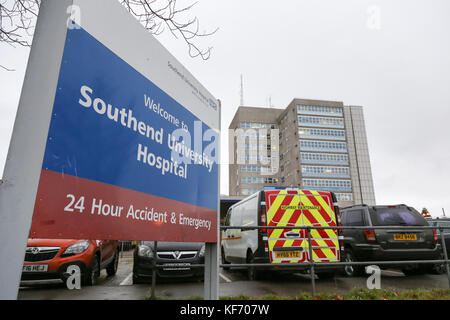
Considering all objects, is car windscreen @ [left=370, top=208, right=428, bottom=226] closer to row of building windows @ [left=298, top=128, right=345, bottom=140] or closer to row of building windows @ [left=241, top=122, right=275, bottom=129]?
row of building windows @ [left=298, top=128, right=345, bottom=140]

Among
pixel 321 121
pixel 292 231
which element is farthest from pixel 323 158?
pixel 292 231

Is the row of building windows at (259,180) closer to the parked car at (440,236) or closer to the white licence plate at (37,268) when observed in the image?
the parked car at (440,236)

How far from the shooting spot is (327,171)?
6944 centimetres

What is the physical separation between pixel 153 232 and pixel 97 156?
623 millimetres

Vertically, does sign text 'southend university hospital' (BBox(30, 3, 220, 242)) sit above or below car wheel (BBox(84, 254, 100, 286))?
above

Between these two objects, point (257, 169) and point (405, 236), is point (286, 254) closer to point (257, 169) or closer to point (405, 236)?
point (405, 236)

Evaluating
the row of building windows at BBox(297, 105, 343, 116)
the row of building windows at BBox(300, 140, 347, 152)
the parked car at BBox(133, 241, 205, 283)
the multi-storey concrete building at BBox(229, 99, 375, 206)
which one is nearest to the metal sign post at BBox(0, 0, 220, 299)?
the parked car at BBox(133, 241, 205, 283)

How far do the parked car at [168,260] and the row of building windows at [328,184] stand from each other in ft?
212

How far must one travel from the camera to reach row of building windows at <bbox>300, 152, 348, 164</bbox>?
68.9 m

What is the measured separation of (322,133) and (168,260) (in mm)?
71694

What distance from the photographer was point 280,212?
5.80 meters

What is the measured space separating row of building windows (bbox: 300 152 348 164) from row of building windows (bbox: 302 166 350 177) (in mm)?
1661

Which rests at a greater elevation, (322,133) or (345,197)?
(322,133)
